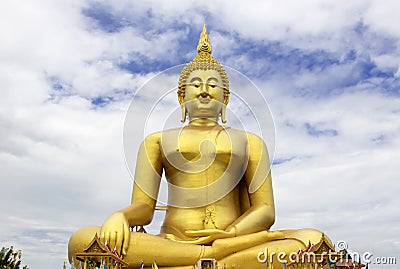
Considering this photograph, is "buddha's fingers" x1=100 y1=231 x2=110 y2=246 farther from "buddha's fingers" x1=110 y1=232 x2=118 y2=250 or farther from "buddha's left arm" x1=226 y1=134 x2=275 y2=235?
"buddha's left arm" x1=226 y1=134 x2=275 y2=235

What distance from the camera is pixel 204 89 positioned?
977cm

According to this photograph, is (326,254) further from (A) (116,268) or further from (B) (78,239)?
(B) (78,239)

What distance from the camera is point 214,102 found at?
386 inches

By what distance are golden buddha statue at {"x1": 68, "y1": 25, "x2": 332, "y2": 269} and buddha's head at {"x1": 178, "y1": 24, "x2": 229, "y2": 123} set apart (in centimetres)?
2

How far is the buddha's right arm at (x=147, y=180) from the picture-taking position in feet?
28.7

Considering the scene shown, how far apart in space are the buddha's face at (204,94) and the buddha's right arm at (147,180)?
84cm

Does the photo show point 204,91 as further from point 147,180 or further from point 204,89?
point 147,180

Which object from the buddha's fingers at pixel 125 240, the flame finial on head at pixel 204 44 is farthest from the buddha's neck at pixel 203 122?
the buddha's fingers at pixel 125 240

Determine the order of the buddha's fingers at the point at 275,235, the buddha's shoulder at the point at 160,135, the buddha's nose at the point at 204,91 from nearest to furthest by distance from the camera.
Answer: the buddha's fingers at the point at 275,235
the buddha's shoulder at the point at 160,135
the buddha's nose at the point at 204,91

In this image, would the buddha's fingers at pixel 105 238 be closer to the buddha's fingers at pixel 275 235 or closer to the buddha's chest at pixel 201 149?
the buddha's chest at pixel 201 149

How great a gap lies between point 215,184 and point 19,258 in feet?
11.0

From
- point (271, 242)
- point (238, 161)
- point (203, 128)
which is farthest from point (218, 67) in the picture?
point (271, 242)

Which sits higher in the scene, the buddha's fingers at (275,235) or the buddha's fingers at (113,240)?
the buddha's fingers at (275,235)

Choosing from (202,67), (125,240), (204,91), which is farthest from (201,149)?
(125,240)
